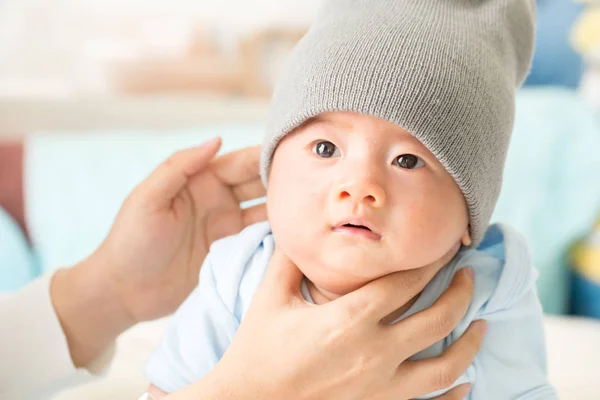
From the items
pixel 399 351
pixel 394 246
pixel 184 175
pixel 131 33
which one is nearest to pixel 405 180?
pixel 394 246

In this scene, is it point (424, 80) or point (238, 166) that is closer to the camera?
point (424, 80)

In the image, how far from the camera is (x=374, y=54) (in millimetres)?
739

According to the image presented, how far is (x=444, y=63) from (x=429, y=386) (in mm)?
354

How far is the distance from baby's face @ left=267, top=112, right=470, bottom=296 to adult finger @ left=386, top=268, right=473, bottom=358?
0.05 m

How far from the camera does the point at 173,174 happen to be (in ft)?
3.26

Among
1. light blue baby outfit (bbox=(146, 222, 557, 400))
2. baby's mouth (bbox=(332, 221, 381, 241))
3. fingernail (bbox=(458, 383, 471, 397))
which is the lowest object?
fingernail (bbox=(458, 383, 471, 397))

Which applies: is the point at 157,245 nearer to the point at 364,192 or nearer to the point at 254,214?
the point at 254,214

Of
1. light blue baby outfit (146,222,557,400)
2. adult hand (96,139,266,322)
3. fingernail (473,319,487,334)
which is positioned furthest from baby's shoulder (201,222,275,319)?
fingernail (473,319,487,334)

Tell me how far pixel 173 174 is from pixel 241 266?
0.74ft

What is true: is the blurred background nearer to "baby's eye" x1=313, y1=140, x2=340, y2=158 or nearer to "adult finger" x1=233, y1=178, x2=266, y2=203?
"adult finger" x1=233, y1=178, x2=266, y2=203

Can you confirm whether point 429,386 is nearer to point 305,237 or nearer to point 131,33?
point 305,237

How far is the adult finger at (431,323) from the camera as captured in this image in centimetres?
74

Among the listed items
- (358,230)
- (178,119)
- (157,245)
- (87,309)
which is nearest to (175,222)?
(157,245)

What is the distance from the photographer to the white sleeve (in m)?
0.99
